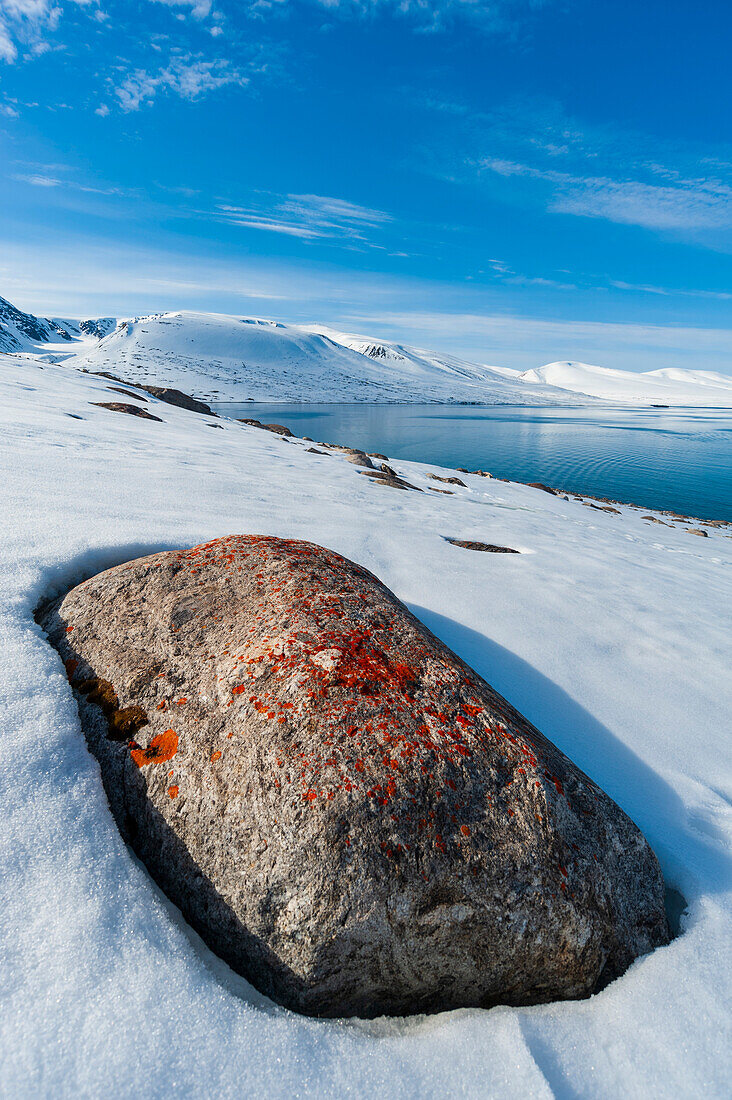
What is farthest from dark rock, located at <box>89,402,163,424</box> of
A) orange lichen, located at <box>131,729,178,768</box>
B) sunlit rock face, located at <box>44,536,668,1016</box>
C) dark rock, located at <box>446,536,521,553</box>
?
orange lichen, located at <box>131,729,178,768</box>

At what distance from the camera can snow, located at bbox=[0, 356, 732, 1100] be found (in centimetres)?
181

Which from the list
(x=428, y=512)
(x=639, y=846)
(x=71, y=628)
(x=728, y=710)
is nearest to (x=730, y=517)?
(x=428, y=512)

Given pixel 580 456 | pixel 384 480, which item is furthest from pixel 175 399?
pixel 580 456

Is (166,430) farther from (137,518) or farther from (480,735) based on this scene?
(480,735)

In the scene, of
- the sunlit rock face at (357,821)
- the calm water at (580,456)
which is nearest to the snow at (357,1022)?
the sunlit rock face at (357,821)

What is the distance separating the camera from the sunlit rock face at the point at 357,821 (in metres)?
2.22

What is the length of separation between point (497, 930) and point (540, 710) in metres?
2.02

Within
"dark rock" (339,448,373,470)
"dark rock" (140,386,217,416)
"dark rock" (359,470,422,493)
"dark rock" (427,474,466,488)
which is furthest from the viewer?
"dark rock" (140,386,217,416)

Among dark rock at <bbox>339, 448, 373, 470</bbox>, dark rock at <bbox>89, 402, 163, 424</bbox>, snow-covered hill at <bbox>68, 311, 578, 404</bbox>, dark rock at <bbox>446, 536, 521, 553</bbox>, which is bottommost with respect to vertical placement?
dark rock at <bbox>339, 448, 373, 470</bbox>

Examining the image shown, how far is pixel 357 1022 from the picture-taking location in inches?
85.1

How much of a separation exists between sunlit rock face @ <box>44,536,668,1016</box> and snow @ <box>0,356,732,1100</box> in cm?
14

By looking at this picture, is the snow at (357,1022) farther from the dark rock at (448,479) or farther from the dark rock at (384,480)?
the dark rock at (448,479)

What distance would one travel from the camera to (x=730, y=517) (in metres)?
27.8

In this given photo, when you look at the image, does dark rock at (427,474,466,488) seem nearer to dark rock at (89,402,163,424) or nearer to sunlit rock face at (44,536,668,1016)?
dark rock at (89,402,163,424)
